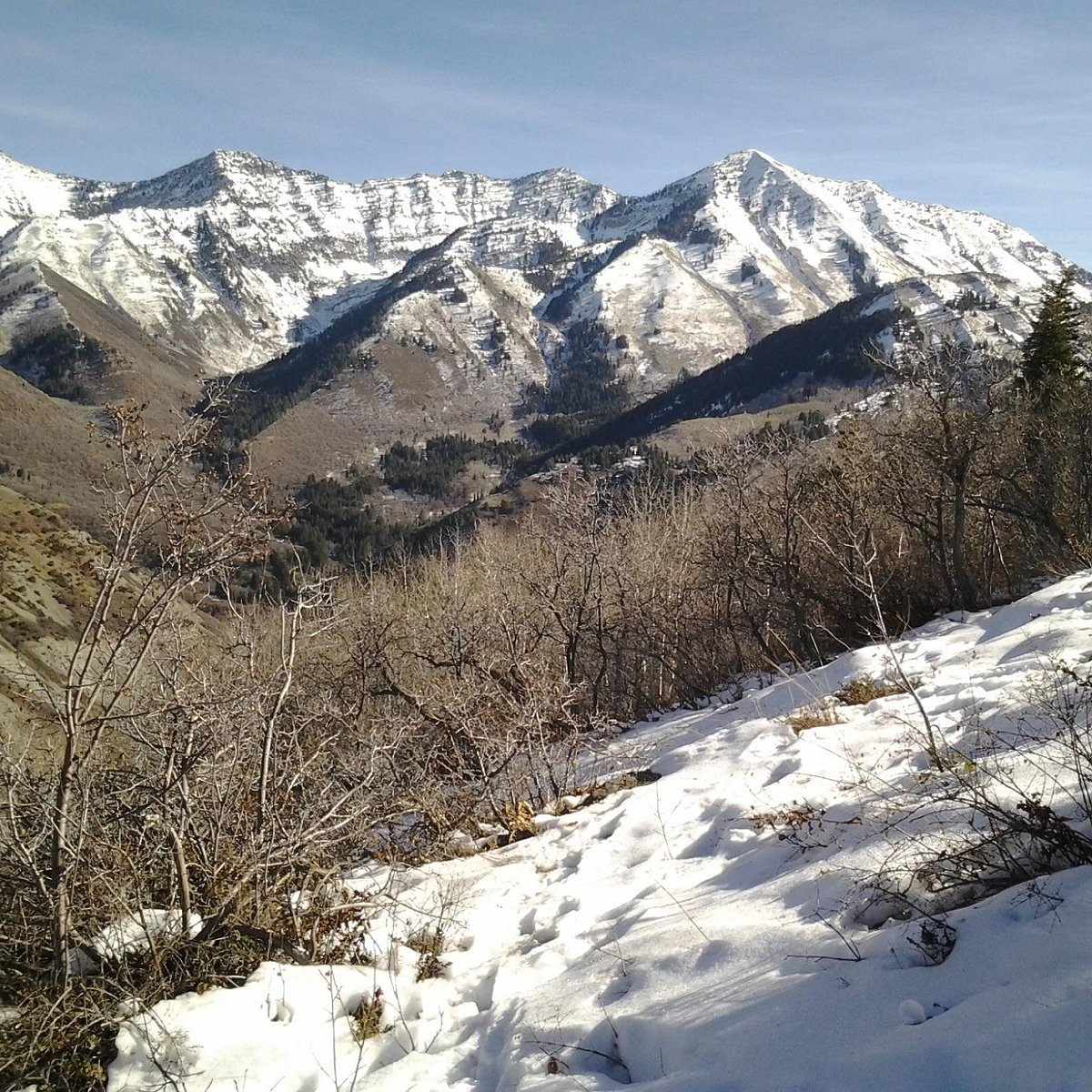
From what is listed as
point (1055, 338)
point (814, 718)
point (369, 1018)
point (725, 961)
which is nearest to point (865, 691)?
point (814, 718)

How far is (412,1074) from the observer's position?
3547mm

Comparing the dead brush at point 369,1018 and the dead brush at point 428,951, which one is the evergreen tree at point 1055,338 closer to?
the dead brush at point 428,951

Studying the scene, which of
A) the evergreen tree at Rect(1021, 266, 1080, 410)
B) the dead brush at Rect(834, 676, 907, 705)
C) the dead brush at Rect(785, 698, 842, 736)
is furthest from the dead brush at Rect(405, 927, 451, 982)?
the evergreen tree at Rect(1021, 266, 1080, 410)

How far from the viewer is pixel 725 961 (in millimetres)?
3514

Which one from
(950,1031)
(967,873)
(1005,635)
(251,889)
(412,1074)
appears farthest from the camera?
(1005,635)

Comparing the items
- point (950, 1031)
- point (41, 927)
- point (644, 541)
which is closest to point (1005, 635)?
point (950, 1031)

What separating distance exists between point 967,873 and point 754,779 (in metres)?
2.92

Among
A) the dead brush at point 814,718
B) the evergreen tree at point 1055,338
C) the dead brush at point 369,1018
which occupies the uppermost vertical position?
the evergreen tree at point 1055,338

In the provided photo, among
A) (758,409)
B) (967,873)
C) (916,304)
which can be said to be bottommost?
(967,873)

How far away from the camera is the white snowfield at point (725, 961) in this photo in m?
2.48

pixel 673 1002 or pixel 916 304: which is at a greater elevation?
pixel 916 304

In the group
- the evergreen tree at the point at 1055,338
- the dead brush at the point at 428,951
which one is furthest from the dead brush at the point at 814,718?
the evergreen tree at the point at 1055,338

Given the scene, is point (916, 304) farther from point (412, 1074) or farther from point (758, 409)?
point (412, 1074)

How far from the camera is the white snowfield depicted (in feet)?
8.14
